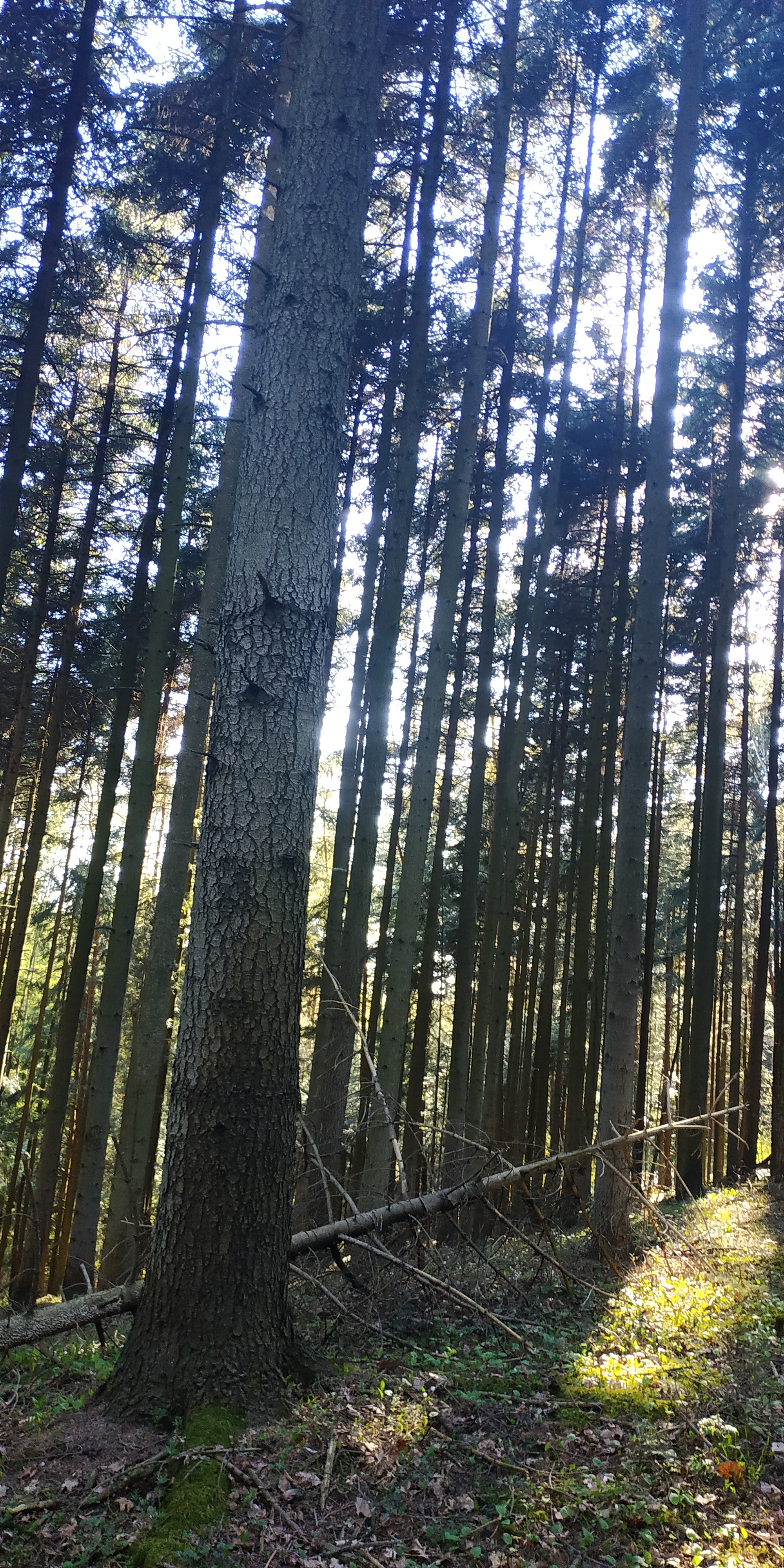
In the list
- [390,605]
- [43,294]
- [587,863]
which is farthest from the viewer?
[587,863]

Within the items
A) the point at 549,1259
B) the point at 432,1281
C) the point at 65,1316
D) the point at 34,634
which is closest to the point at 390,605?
the point at 34,634

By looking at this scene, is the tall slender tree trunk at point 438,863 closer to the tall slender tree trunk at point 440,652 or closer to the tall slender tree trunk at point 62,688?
the tall slender tree trunk at point 440,652

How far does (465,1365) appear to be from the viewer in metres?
4.32

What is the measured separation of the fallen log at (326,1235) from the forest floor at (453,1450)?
25 centimetres

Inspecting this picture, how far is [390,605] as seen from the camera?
32.4ft

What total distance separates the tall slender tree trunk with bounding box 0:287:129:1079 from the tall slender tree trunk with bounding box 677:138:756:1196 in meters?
9.64

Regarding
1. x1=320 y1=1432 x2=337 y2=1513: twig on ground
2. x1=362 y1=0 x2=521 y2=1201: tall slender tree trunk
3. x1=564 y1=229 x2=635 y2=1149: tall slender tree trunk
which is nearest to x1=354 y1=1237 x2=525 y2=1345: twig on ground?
x1=320 y1=1432 x2=337 y2=1513: twig on ground

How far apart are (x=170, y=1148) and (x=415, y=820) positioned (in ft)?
18.6

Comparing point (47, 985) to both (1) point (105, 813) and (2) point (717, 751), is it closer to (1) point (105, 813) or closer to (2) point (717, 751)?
(1) point (105, 813)

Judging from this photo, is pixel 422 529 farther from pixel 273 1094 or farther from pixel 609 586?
pixel 273 1094

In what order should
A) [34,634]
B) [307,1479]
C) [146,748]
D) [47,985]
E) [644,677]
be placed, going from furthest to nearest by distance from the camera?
[47,985] < [34,634] < [146,748] < [644,677] < [307,1479]

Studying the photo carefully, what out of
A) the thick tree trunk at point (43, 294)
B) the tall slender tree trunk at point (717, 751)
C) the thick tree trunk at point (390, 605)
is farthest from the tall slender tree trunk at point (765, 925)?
the thick tree trunk at point (43, 294)

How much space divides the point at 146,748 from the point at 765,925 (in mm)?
10175

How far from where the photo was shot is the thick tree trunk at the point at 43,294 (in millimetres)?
8250
